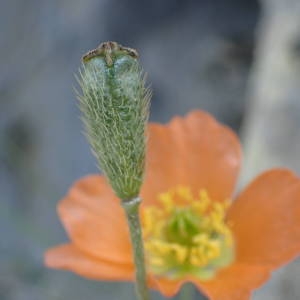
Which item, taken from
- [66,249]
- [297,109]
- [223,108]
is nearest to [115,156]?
[66,249]

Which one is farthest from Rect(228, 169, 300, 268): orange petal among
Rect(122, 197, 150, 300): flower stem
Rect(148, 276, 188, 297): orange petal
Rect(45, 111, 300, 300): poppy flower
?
Rect(122, 197, 150, 300): flower stem

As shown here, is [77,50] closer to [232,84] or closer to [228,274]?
[232,84]

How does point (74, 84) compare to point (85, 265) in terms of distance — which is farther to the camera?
point (74, 84)

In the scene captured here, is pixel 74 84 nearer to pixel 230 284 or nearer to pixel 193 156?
pixel 193 156

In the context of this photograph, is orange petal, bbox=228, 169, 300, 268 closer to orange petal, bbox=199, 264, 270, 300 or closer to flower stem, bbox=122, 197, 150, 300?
orange petal, bbox=199, 264, 270, 300

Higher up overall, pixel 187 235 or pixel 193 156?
pixel 193 156

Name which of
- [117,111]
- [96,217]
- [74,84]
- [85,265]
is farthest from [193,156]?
[74,84]
